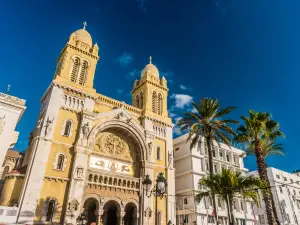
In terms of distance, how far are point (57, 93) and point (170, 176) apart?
19791mm

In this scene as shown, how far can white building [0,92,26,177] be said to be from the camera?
2574 cm

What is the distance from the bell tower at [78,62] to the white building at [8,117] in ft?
19.2

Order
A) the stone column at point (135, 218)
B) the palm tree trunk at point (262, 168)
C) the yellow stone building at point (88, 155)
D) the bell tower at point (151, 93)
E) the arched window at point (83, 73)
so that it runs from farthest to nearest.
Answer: the bell tower at point (151, 93)
the arched window at point (83, 73)
the stone column at point (135, 218)
the yellow stone building at point (88, 155)
the palm tree trunk at point (262, 168)

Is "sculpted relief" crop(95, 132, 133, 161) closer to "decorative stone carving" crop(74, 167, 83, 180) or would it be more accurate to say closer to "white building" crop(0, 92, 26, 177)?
"decorative stone carving" crop(74, 167, 83, 180)

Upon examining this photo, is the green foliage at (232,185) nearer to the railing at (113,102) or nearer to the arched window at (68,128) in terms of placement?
the arched window at (68,128)


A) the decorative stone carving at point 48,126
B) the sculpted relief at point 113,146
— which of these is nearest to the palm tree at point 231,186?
the sculpted relief at point 113,146

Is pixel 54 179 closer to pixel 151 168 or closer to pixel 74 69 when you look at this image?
pixel 151 168

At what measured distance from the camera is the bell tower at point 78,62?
33.4 metres

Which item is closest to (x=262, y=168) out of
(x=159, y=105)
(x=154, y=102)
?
(x=159, y=105)

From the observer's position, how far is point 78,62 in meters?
35.6

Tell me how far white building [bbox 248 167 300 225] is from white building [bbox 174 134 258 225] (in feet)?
37.5

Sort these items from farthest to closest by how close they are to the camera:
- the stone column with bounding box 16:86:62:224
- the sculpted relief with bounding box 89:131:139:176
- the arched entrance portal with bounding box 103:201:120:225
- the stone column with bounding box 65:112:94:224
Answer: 1. the arched entrance portal with bounding box 103:201:120:225
2. the sculpted relief with bounding box 89:131:139:176
3. the stone column with bounding box 65:112:94:224
4. the stone column with bounding box 16:86:62:224

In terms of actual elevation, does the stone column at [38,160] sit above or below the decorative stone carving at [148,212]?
above

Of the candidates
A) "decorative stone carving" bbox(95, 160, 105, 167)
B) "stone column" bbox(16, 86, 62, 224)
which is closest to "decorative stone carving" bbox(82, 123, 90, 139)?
"stone column" bbox(16, 86, 62, 224)
